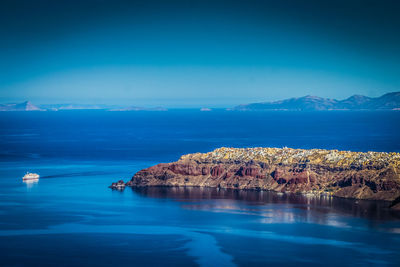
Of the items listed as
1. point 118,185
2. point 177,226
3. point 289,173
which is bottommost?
point 177,226

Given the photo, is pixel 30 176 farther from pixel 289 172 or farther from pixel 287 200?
pixel 287 200

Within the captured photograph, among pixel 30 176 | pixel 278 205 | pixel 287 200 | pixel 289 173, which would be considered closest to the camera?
pixel 278 205

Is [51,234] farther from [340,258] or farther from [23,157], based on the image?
[23,157]

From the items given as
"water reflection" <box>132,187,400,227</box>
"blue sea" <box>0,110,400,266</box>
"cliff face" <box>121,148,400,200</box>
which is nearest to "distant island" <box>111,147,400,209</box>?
"cliff face" <box>121,148,400,200</box>

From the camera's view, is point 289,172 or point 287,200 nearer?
point 287,200

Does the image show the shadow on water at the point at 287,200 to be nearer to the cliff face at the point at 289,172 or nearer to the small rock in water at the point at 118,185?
the small rock in water at the point at 118,185

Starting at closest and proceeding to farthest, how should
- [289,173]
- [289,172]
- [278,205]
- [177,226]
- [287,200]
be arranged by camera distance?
[177,226] < [278,205] < [287,200] < [289,173] < [289,172]

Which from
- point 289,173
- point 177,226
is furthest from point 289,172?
point 177,226

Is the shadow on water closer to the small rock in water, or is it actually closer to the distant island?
the small rock in water
